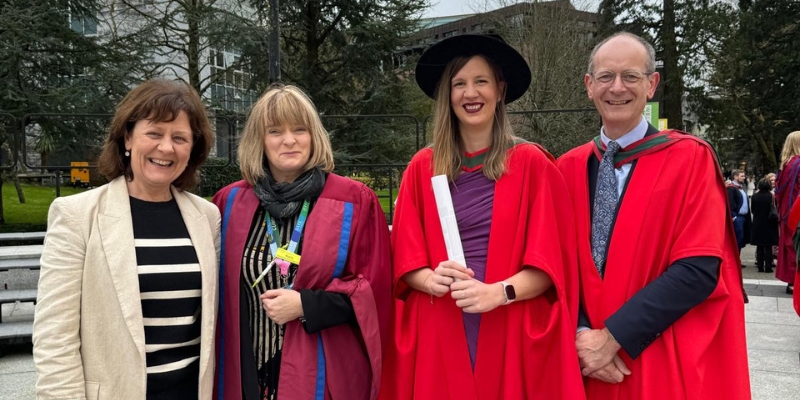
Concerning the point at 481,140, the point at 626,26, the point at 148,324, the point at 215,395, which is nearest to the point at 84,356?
the point at 148,324

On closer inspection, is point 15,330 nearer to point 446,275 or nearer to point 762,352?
point 446,275

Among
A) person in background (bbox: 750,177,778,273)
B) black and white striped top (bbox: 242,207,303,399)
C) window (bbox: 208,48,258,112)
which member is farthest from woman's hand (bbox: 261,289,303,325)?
window (bbox: 208,48,258,112)

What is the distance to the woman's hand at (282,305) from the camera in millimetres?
2031

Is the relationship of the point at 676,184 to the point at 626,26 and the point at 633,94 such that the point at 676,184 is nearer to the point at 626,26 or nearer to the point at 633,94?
the point at 633,94

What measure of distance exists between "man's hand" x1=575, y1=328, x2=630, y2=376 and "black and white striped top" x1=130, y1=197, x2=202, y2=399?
4.59 ft

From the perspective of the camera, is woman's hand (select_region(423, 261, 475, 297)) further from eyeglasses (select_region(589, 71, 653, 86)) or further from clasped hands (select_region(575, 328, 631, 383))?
eyeglasses (select_region(589, 71, 653, 86))

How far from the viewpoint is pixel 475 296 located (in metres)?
1.96

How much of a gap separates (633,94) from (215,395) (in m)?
1.99

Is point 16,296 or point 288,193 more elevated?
point 288,193

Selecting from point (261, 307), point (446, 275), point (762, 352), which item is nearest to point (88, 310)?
point (261, 307)

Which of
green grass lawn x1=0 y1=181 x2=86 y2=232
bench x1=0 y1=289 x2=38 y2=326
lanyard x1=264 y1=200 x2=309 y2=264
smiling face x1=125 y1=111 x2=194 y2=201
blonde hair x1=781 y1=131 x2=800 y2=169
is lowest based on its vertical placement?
bench x1=0 y1=289 x2=38 y2=326

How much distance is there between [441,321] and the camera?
2.16 m

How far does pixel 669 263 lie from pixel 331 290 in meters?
1.21

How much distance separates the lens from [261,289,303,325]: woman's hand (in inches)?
80.0
